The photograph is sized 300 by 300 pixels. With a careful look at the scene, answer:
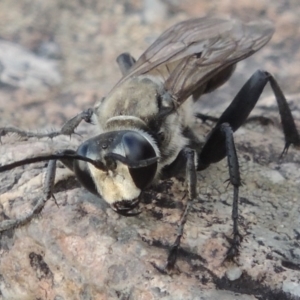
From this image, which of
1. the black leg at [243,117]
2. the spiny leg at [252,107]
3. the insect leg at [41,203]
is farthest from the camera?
the spiny leg at [252,107]

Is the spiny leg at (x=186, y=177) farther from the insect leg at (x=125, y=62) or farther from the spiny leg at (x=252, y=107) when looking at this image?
the insect leg at (x=125, y=62)

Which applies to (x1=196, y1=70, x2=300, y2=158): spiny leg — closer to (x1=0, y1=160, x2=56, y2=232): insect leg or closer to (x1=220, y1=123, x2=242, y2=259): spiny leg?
(x1=220, y1=123, x2=242, y2=259): spiny leg

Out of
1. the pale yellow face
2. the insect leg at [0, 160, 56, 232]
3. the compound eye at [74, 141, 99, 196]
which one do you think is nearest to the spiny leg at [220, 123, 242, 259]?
the pale yellow face

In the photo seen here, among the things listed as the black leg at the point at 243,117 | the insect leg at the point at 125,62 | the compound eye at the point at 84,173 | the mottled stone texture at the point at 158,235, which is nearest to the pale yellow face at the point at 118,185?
the compound eye at the point at 84,173

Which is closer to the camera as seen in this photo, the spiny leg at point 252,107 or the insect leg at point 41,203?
the insect leg at point 41,203

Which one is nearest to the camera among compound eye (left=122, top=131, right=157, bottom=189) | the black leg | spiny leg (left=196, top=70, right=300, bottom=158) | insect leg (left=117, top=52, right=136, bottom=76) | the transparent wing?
compound eye (left=122, top=131, right=157, bottom=189)

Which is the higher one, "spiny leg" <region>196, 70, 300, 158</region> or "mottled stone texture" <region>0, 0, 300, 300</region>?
"spiny leg" <region>196, 70, 300, 158</region>

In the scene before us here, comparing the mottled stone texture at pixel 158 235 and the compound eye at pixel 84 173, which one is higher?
the compound eye at pixel 84 173
